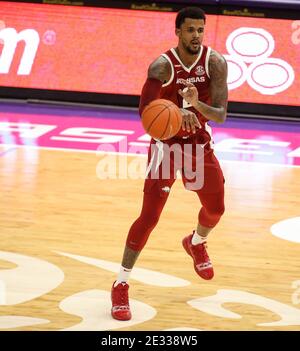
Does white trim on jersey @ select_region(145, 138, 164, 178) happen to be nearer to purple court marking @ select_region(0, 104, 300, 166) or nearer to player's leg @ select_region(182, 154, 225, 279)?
player's leg @ select_region(182, 154, 225, 279)

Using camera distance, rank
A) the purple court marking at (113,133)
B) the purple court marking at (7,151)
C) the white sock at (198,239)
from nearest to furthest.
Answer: the white sock at (198,239) < the purple court marking at (7,151) < the purple court marking at (113,133)

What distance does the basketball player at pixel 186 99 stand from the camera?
639 centimetres

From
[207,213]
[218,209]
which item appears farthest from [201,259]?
[218,209]

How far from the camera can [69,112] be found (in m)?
13.4

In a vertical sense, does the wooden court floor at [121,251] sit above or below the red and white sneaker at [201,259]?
below

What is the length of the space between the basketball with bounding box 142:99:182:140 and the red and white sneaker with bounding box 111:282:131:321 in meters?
1.15

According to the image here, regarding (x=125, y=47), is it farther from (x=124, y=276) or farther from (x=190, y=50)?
(x=124, y=276)

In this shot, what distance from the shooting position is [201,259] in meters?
7.31

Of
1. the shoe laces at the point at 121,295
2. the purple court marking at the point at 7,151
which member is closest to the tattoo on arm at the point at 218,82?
the shoe laces at the point at 121,295

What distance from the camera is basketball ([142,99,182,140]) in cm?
621

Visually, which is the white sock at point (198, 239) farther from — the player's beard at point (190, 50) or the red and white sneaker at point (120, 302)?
the player's beard at point (190, 50)

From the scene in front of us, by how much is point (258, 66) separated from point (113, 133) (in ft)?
7.74

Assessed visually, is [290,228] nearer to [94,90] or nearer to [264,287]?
[264,287]

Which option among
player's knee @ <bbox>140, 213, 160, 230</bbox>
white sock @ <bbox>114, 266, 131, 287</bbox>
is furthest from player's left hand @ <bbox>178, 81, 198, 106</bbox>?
white sock @ <bbox>114, 266, 131, 287</bbox>
